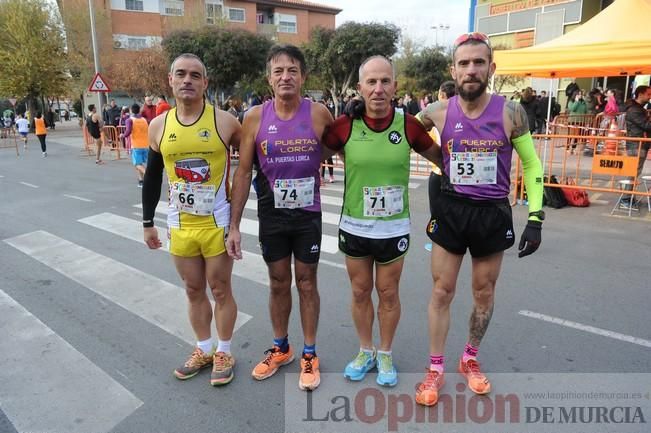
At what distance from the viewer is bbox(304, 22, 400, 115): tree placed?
94.2ft

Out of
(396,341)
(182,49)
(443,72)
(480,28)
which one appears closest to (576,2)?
(480,28)

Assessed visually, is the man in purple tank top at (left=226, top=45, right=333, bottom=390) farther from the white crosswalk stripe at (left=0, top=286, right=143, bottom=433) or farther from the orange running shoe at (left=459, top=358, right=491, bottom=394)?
the white crosswalk stripe at (left=0, top=286, right=143, bottom=433)

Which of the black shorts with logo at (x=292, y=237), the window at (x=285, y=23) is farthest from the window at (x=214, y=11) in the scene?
the black shorts with logo at (x=292, y=237)

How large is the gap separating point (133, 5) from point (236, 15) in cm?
946

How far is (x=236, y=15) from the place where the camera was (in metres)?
45.7

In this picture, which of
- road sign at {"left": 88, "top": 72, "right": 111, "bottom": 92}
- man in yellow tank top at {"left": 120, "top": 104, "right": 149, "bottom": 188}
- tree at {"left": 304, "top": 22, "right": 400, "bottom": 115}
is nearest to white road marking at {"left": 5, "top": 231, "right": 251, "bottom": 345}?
man in yellow tank top at {"left": 120, "top": 104, "right": 149, "bottom": 188}

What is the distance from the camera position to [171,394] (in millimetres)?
3078

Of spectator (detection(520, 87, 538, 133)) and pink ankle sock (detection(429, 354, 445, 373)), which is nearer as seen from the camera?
pink ankle sock (detection(429, 354, 445, 373))

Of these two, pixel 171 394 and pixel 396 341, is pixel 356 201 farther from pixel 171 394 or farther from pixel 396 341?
pixel 171 394

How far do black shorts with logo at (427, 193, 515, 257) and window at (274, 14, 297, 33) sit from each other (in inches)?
1962

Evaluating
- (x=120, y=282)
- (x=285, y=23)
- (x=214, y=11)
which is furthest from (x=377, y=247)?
(x=285, y=23)

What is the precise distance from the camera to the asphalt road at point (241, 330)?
2.93 meters

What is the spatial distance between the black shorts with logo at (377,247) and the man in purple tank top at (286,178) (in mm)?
244

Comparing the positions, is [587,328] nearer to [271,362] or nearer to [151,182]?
[271,362]
